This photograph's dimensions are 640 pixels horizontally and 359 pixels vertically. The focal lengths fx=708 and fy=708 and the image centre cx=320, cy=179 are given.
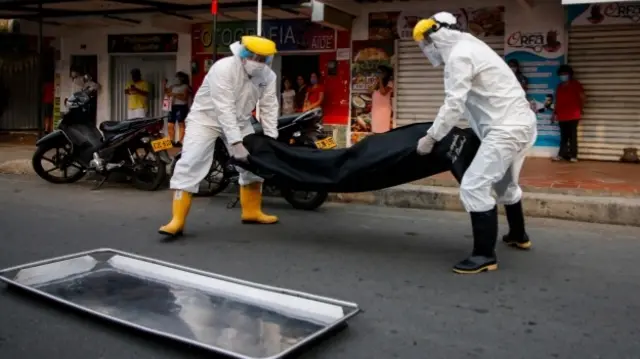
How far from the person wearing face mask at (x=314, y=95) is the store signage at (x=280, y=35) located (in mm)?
685

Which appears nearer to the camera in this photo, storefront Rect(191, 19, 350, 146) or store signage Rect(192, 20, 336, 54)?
storefront Rect(191, 19, 350, 146)

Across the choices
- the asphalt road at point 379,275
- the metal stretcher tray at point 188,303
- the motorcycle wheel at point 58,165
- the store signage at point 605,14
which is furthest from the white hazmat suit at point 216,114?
the store signage at point 605,14

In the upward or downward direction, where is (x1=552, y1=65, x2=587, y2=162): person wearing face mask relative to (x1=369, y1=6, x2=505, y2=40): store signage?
downward

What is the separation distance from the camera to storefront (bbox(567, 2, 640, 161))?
1198cm

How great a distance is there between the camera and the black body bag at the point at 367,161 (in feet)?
17.2

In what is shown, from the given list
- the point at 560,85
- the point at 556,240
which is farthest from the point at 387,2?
the point at 556,240

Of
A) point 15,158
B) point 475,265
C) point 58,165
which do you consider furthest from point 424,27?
point 15,158

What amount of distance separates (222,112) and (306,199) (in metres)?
2.21

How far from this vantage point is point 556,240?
641 centimetres

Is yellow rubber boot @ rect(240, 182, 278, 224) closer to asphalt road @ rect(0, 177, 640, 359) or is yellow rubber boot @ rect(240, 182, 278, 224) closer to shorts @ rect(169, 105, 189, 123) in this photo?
asphalt road @ rect(0, 177, 640, 359)

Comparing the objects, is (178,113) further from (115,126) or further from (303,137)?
(303,137)

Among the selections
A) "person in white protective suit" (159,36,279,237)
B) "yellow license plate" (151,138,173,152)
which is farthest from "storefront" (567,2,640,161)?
"person in white protective suit" (159,36,279,237)

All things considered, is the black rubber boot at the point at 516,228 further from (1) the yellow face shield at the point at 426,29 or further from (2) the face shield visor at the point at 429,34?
(1) the yellow face shield at the point at 426,29

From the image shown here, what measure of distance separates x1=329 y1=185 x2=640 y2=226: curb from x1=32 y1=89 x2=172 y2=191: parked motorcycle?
2.56 metres
